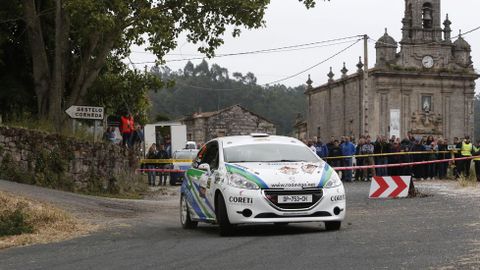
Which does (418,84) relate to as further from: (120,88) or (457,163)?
(120,88)

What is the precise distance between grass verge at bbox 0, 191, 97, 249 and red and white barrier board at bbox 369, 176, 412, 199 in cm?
846

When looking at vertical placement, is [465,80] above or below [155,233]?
above

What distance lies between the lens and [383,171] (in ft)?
104

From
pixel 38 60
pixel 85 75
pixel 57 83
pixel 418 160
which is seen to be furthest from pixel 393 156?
pixel 38 60

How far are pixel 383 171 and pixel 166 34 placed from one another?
10.8 metres

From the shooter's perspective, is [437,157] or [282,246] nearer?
[282,246]

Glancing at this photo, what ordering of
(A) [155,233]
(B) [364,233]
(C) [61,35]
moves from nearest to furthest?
(B) [364,233] → (A) [155,233] → (C) [61,35]

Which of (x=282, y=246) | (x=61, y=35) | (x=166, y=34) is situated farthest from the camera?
(x=61, y=35)

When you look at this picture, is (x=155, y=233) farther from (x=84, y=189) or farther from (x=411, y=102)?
(x=411, y=102)

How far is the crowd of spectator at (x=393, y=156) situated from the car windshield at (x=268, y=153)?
16.8 meters

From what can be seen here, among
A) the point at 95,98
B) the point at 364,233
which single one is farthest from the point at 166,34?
the point at 364,233

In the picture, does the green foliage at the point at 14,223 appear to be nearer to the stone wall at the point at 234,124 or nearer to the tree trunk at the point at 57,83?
the tree trunk at the point at 57,83

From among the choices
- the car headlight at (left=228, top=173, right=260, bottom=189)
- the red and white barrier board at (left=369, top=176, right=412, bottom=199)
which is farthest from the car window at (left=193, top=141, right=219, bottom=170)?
the red and white barrier board at (left=369, top=176, right=412, bottom=199)

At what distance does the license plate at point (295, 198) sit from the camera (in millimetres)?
13039
